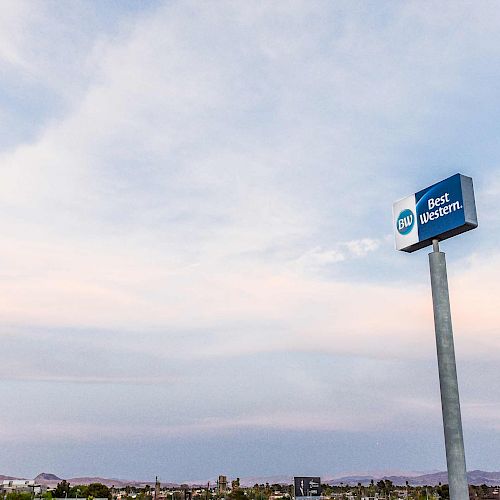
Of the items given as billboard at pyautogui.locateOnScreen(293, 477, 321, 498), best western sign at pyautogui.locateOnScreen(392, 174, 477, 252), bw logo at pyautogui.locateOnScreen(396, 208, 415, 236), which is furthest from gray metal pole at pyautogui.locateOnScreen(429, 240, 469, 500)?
billboard at pyautogui.locateOnScreen(293, 477, 321, 498)

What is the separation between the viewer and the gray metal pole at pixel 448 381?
69.6ft

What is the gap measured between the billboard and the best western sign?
2205 inches

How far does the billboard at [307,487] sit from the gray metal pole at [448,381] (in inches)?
2188

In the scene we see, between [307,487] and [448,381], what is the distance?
5774cm

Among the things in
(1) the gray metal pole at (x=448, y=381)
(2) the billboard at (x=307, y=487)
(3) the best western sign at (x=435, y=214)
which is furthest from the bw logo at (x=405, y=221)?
(2) the billboard at (x=307, y=487)

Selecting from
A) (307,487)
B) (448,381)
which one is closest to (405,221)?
(448,381)

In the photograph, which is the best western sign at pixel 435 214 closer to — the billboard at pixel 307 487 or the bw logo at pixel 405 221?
the bw logo at pixel 405 221

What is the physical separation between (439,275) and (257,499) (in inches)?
6556

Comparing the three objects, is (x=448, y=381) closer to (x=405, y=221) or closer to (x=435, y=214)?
(x=435, y=214)

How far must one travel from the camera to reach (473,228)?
73.7 feet

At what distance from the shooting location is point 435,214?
23.1 m

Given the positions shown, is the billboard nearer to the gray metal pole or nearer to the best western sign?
the gray metal pole

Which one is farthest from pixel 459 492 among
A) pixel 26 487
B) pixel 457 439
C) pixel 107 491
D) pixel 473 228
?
pixel 26 487

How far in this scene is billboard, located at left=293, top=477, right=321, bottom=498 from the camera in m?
74.1
